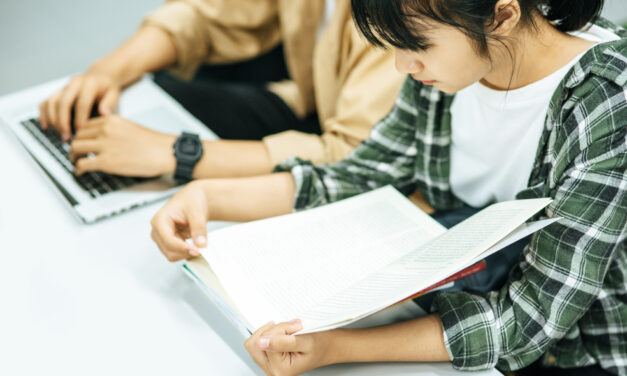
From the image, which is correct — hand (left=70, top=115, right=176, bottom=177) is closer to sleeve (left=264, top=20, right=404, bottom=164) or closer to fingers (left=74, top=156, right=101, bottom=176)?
fingers (left=74, top=156, right=101, bottom=176)

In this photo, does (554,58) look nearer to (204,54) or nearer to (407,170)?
(407,170)

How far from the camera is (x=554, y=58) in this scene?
0.77 meters

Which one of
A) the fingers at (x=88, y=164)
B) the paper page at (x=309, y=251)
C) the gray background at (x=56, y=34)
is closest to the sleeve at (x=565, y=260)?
the paper page at (x=309, y=251)

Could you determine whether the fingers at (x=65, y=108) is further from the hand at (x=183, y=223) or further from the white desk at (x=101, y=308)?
the hand at (x=183, y=223)

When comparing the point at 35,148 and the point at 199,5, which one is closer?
the point at 35,148

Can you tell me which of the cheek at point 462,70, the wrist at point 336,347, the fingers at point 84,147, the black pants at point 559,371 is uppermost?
the fingers at point 84,147

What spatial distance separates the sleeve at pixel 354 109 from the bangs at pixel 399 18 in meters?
0.34

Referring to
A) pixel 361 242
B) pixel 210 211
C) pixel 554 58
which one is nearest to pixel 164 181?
pixel 210 211

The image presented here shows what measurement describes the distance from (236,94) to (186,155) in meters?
0.46

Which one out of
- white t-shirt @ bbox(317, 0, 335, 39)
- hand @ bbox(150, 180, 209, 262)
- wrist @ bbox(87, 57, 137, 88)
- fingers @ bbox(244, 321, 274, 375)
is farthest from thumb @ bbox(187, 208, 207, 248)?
white t-shirt @ bbox(317, 0, 335, 39)

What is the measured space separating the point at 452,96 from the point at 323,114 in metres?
0.43

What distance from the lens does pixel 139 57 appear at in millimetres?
1295

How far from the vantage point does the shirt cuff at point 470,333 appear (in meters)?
0.70

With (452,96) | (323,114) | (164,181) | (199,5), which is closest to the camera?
(452,96)
